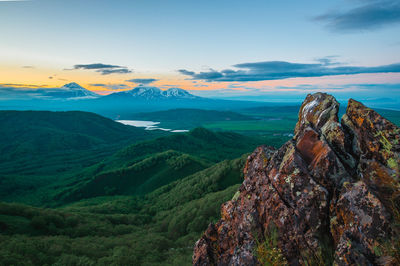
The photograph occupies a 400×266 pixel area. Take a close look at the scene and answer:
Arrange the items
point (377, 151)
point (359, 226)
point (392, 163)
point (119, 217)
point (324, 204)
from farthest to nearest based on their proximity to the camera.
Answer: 1. point (119, 217)
2. point (377, 151)
3. point (324, 204)
4. point (392, 163)
5. point (359, 226)

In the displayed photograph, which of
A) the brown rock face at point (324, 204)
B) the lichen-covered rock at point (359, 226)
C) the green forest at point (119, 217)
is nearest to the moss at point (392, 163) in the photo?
the brown rock face at point (324, 204)

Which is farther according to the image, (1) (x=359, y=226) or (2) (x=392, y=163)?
(2) (x=392, y=163)

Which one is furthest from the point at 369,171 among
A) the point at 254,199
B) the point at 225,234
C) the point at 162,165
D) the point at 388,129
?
the point at 162,165

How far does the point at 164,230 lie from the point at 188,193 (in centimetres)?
2383

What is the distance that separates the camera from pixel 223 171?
87.9 m

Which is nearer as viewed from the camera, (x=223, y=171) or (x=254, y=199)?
(x=254, y=199)

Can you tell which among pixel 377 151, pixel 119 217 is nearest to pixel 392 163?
pixel 377 151

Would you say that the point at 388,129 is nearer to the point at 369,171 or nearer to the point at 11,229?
the point at 369,171

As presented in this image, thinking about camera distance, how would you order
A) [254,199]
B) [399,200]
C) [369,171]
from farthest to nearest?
[254,199] → [369,171] → [399,200]

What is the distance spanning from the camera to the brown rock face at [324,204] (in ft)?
30.3

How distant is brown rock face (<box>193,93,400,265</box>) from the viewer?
925cm

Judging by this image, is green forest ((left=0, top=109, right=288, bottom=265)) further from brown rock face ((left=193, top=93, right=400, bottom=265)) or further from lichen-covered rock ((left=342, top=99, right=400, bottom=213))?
lichen-covered rock ((left=342, top=99, right=400, bottom=213))

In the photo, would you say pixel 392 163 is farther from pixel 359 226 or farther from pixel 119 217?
pixel 119 217

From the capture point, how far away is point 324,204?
1155 centimetres
